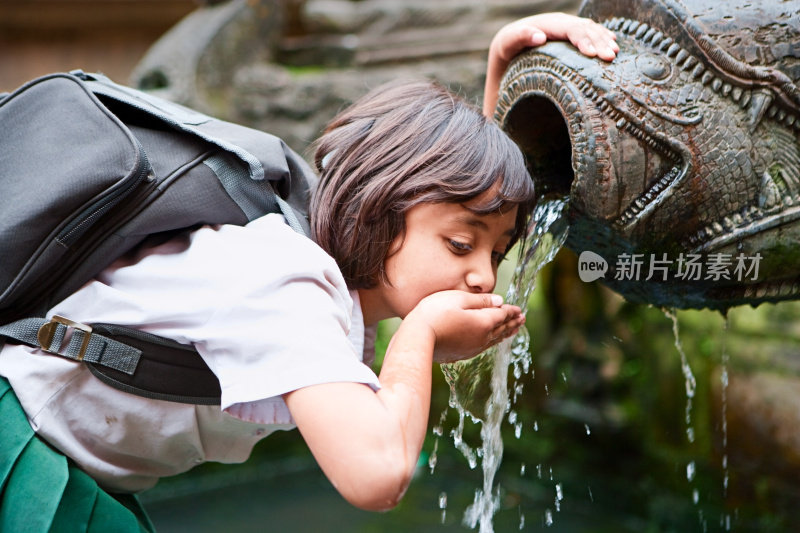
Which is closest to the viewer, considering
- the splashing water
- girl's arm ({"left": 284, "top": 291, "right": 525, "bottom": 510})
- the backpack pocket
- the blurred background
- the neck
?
girl's arm ({"left": 284, "top": 291, "right": 525, "bottom": 510})

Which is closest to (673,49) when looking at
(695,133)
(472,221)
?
(695,133)

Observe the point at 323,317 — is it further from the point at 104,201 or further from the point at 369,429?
the point at 104,201

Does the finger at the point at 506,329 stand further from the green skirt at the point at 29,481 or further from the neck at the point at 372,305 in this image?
the green skirt at the point at 29,481

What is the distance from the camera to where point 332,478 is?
1003mm

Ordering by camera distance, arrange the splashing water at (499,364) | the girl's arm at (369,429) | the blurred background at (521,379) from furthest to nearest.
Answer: the blurred background at (521,379) < the splashing water at (499,364) < the girl's arm at (369,429)

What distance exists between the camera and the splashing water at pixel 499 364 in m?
1.49

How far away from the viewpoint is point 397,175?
1242mm

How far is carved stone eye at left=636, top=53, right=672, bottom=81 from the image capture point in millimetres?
1289

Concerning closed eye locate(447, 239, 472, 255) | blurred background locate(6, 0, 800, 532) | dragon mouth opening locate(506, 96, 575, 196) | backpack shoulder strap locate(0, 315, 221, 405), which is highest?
dragon mouth opening locate(506, 96, 575, 196)

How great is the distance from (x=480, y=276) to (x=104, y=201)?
56 cm

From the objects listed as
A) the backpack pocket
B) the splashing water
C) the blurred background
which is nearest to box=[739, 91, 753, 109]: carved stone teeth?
the splashing water

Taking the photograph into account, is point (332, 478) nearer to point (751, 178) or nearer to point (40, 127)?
point (40, 127)

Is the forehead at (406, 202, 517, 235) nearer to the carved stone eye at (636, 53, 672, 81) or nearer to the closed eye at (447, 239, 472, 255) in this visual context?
the closed eye at (447, 239, 472, 255)

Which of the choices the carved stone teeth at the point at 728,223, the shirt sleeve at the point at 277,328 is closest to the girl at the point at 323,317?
the shirt sleeve at the point at 277,328
